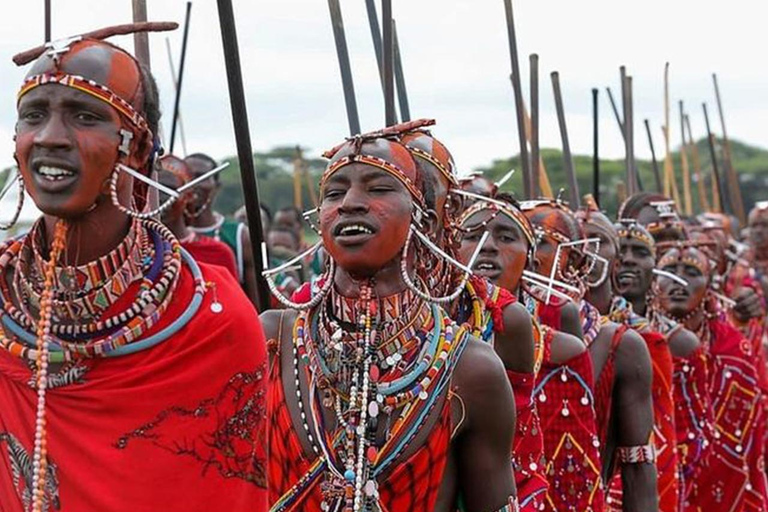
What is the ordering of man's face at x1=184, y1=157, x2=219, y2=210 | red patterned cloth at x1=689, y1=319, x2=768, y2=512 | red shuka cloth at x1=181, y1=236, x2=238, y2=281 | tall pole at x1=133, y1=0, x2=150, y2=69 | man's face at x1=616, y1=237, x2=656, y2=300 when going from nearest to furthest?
tall pole at x1=133, y1=0, x2=150, y2=69, red shuka cloth at x1=181, y1=236, x2=238, y2=281, man's face at x1=616, y1=237, x2=656, y2=300, man's face at x1=184, y1=157, x2=219, y2=210, red patterned cloth at x1=689, y1=319, x2=768, y2=512

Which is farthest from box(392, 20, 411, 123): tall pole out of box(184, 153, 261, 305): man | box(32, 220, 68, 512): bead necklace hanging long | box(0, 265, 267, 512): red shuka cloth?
box(32, 220, 68, 512): bead necklace hanging long

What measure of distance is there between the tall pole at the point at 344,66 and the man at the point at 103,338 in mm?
2589

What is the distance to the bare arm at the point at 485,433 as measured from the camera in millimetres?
5789

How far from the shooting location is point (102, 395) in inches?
190

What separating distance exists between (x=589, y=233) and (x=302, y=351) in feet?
14.4

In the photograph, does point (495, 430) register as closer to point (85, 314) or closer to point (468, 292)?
point (468, 292)

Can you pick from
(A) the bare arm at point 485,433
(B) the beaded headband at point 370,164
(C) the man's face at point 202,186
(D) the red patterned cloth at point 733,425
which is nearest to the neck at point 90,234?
(B) the beaded headband at point 370,164

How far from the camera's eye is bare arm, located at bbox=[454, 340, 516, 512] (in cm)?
Result: 579

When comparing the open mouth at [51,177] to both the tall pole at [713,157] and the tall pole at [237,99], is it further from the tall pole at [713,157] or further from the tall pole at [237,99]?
the tall pole at [713,157]

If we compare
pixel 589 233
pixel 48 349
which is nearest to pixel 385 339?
pixel 48 349

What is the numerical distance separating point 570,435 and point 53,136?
405 centimetres

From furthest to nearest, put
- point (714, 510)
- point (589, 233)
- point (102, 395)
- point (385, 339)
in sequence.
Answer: point (714, 510) → point (589, 233) → point (385, 339) → point (102, 395)

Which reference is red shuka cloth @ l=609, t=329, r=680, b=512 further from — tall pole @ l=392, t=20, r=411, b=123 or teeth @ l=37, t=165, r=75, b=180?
teeth @ l=37, t=165, r=75, b=180

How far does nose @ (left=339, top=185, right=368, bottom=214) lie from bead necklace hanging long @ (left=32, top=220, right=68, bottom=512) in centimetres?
103
